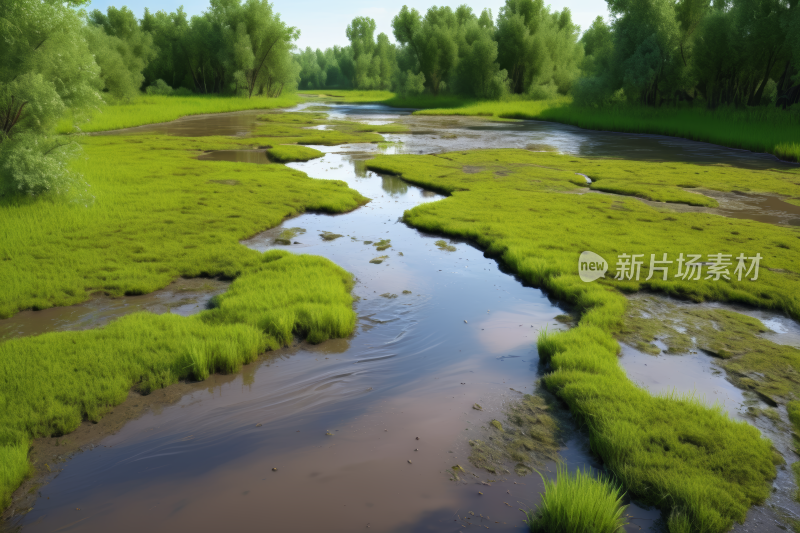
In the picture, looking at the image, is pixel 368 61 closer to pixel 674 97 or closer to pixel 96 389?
pixel 674 97

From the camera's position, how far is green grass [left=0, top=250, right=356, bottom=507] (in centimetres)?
529

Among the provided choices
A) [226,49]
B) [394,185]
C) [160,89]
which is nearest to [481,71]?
[226,49]

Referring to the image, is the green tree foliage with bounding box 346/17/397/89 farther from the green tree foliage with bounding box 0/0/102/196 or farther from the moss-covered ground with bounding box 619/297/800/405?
the moss-covered ground with bounding box 619/297/800/405

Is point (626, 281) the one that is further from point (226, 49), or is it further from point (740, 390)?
point (226, 49)

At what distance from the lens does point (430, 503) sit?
4441mm

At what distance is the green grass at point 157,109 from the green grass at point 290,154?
34.0 ft

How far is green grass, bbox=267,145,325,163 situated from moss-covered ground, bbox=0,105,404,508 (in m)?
6.12

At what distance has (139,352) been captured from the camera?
21.6 ft

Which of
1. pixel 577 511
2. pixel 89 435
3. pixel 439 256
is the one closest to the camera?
pixel 577 511

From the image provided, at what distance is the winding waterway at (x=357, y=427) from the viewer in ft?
14.1

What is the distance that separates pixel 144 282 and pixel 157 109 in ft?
155

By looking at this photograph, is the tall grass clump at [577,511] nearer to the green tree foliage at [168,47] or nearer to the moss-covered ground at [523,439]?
the moss-covered ground at [523,439]

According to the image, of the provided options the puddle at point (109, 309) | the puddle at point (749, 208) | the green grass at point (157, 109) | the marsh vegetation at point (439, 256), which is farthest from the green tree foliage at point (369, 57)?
the puddle at point (109, 309)

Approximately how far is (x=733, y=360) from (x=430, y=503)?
4994 millimetres
